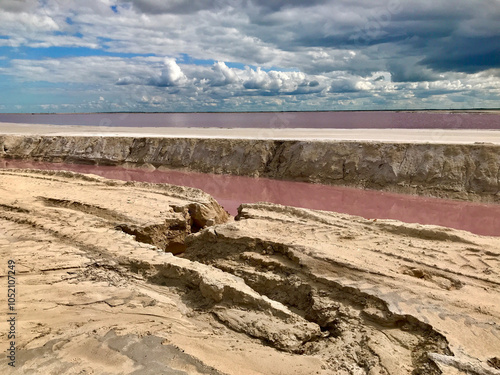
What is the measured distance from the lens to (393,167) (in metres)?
12.6

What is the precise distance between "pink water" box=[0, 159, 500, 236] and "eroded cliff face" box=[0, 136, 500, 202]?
42cm

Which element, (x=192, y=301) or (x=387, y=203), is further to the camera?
(x=387, y=203)

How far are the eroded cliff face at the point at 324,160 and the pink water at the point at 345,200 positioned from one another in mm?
421

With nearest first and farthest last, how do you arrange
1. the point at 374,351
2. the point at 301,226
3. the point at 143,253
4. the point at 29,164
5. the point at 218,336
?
1. the point at 374,351
2. the point at 218,336
3. the point at 143,253
4. the point at 301,226
5. the point at 29,164

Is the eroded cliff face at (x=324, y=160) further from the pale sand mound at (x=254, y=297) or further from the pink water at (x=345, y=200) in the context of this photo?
the pale sand mound at (x=254, y=297)

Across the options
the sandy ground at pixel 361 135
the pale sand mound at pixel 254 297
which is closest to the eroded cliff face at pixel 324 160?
the sandy ground at pixel 361 135

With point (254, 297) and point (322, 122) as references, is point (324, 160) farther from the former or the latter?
point (322, 122)

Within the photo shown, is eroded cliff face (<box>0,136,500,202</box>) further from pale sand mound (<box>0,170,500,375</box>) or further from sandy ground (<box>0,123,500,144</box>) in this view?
pale sand mound (<box>0,170,500,375</box>)

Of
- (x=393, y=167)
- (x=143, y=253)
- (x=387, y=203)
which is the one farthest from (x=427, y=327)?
(x=393, y=167)

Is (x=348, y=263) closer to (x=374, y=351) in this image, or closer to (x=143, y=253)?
(x=374, y=351)

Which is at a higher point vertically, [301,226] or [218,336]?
[301,226]

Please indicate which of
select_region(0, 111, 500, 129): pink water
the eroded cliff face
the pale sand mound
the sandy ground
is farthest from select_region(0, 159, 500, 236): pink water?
select_region(0, 111, 500, 129): pink water

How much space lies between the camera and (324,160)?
13797mm

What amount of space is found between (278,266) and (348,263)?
2.74 ft
